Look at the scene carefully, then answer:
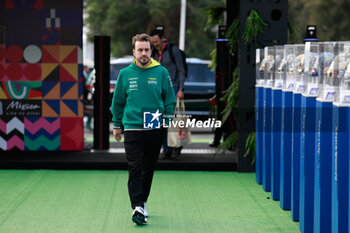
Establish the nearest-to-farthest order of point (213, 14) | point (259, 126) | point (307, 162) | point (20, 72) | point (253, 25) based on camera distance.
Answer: point (307, 162)
point (259, 126)
point (253, 25)
point (20, 72)
point (213, 14)

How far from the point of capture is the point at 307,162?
6445 millimetres

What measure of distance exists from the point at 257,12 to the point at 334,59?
4.75 m

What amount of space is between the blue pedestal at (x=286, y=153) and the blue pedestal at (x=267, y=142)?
0.87 meters

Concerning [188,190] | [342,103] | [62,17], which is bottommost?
[188,190]

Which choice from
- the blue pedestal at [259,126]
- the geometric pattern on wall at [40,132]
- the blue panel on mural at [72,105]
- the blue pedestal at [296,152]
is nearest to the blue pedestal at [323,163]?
the blue pedestal at [296,152]

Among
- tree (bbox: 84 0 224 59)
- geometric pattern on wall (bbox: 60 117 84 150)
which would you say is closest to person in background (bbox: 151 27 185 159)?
geometric pattern on wall (bbox: 60 117 84 150)

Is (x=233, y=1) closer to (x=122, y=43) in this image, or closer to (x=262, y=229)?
(x=262, y=229)

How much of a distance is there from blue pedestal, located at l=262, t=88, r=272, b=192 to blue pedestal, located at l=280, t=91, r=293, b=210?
2.86 feet

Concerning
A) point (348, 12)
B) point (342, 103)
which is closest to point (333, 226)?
point (342, 103)

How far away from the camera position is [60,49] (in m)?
11.7

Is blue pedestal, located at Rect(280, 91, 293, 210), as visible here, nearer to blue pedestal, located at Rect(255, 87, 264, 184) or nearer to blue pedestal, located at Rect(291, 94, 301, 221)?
blue pedestal, located at Rect(291, 94, 301, 221)

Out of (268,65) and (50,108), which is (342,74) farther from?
(50,108)

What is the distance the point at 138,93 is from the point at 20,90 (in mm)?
5183

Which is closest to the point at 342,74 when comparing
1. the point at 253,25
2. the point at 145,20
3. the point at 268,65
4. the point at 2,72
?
the point at 268,65
